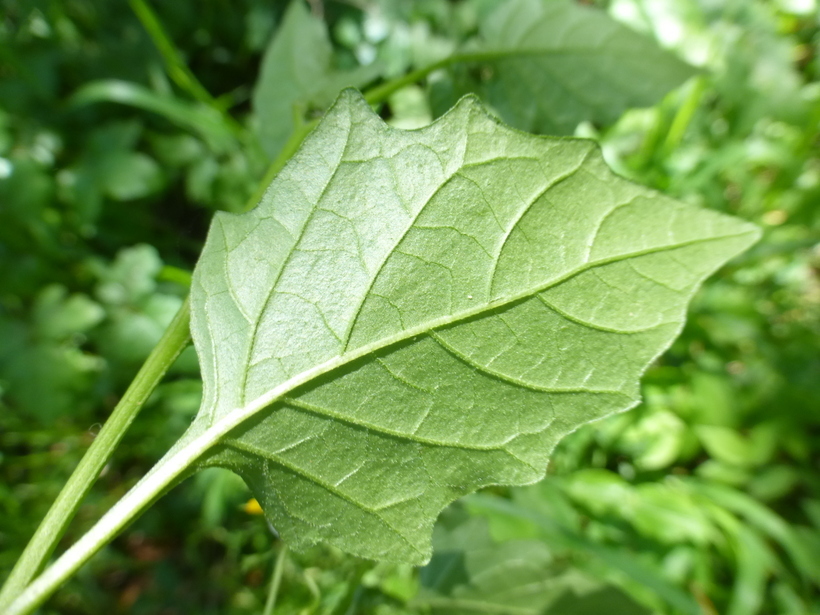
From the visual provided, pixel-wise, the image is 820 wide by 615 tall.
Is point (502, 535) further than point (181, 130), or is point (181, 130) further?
point (181, 130)

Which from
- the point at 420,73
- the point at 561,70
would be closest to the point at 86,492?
the point at 420,73

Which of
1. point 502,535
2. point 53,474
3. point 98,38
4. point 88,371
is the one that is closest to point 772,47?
point 502,535

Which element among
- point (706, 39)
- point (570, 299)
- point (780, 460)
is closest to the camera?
point (570, 299)

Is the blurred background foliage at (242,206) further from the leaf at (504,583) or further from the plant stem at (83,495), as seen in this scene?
the plant stem at (83,495)

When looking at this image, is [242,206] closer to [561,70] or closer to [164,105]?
[164,105]

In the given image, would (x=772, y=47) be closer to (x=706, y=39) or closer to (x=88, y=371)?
(x=706, y=39)

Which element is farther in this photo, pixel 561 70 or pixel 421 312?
pixel 561 70

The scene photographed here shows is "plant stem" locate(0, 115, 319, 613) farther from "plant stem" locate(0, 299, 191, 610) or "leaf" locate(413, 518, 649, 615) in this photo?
"leaf" locate(413, 518, 649, 615)

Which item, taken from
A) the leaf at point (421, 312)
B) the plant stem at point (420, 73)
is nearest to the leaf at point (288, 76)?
the plant stem at point (420, 73)
